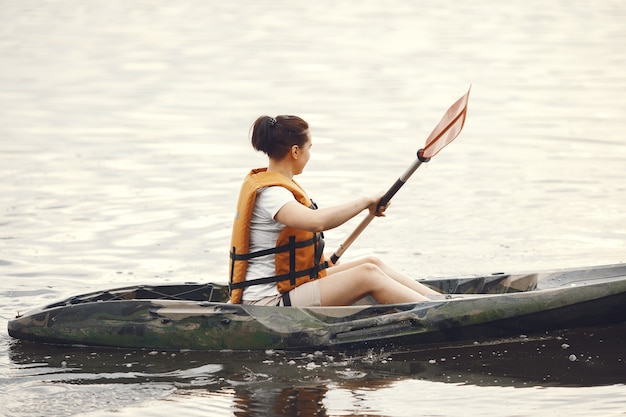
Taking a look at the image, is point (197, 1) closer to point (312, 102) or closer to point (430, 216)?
point (312, 102)

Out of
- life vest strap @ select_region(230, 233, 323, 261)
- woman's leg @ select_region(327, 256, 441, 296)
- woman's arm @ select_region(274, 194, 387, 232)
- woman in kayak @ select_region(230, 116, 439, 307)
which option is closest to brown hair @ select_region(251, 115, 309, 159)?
woman in kayak @ select_region(230, 116, 439, 307)

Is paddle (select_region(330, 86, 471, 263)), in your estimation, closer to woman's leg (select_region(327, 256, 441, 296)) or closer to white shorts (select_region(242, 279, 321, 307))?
woman's leg (select_region(327, 256, 441, 296))

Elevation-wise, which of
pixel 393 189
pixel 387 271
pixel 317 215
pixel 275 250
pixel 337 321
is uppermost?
pixel 393 189

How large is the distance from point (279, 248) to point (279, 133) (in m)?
0.54

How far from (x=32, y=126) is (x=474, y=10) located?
15.1 metres

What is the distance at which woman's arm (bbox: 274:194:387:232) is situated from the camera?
5.37 m

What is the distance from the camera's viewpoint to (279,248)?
5.57 m

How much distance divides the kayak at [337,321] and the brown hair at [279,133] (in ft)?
2.49

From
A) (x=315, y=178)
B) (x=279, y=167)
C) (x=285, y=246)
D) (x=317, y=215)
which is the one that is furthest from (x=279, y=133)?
(x=315, y=178)

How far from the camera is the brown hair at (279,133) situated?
5.48 meters

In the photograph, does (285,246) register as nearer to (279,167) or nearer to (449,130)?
(279,167)

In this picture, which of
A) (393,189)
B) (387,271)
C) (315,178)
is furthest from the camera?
(315,178)

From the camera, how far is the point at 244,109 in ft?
43.7

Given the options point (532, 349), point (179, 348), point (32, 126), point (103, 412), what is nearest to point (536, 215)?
point (532, 349)
